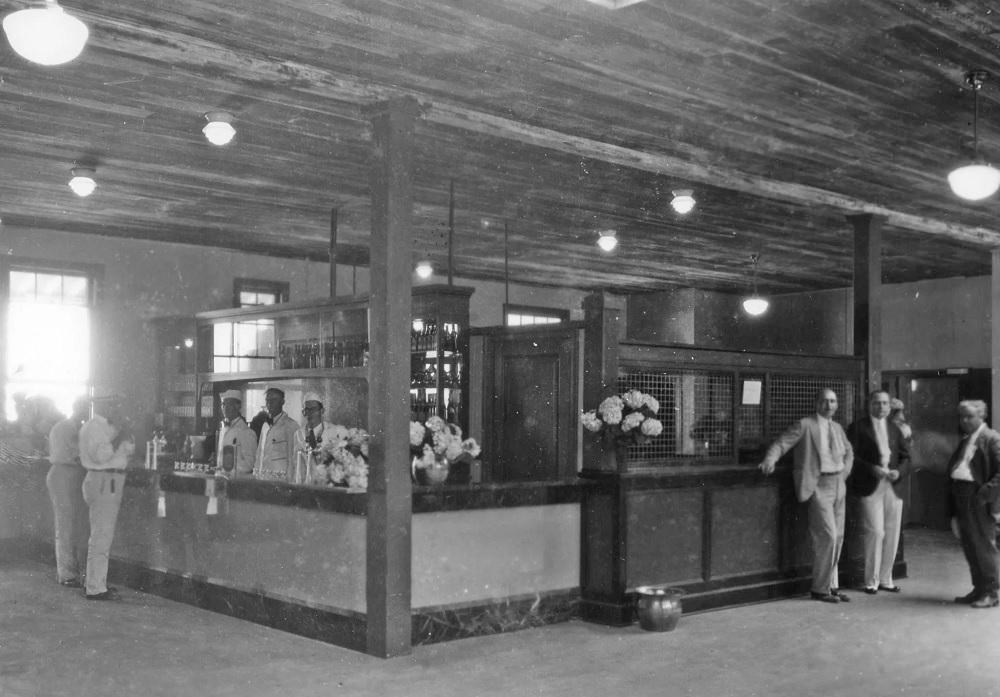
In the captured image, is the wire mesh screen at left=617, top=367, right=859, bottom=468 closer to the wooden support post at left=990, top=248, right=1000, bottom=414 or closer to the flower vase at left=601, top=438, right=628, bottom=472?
the flower vase at left=601, top=438, right=628, bottom=472

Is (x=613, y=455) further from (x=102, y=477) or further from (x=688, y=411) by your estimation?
(x=102, y=477)

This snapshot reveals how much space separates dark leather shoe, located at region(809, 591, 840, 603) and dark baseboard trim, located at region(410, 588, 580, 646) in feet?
7.30

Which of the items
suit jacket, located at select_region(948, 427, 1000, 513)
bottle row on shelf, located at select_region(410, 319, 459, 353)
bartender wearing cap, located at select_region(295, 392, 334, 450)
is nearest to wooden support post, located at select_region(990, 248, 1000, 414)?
suit jacket, located at select_region(948, 427, 1000, 513)

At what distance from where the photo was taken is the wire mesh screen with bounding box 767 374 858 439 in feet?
31.9

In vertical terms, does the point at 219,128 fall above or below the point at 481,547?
above

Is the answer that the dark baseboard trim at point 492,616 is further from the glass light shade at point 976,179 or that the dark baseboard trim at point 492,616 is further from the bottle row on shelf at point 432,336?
the glass light shade at point 976,179

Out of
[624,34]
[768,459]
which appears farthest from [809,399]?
[624,34]

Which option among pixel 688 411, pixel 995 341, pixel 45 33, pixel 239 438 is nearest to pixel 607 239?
pixel 688 411

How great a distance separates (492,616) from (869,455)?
3758 millimetres

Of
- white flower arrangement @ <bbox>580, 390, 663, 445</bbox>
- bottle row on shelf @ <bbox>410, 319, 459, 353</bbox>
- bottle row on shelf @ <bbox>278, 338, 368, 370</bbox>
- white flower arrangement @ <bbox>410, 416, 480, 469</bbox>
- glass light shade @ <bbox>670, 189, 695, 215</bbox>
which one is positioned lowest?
white flower arrangement @ <bbox>410, 416, 480, 469</bbox>

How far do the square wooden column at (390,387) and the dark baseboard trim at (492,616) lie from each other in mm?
311

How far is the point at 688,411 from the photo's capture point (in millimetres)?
9008

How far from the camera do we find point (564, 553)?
8297 mm

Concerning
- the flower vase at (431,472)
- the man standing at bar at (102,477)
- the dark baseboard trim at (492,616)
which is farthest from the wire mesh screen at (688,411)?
the man standing at bar at (102,477)
